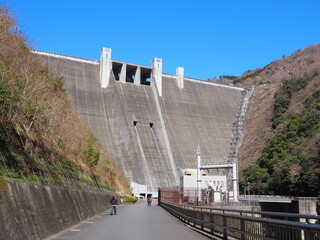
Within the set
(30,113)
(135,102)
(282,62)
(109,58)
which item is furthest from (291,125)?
(282,62)

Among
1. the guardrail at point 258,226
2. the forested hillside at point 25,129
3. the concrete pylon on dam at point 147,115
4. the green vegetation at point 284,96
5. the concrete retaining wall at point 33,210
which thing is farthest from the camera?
the green vegetation at point 284,96

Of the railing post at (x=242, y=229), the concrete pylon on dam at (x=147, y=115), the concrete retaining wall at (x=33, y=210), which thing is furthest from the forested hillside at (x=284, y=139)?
the concrete retaining wall at (x=33, y=210)

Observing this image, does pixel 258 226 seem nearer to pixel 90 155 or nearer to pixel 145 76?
pixel 90 155

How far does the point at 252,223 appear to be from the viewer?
→ 360 inches

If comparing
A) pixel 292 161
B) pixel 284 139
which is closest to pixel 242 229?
pixel 292 161

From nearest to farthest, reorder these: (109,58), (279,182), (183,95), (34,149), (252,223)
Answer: (252,223) → (34,149) → (279,182) → (109,58) → (183,95)

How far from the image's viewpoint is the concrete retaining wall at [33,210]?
792cm

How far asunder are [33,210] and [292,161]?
52727mm

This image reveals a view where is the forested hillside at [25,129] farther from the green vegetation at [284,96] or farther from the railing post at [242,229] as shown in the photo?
the green vegetation at [284,96]

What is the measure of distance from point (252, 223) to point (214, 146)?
61479 millimetres

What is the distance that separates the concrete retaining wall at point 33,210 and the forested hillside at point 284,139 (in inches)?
1629

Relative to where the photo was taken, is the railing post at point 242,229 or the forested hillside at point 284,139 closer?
the railing post at point 242,229

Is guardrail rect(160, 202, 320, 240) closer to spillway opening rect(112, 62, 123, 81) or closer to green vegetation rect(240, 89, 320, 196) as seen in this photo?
green vegetation rect(240, 89, 320, 196)

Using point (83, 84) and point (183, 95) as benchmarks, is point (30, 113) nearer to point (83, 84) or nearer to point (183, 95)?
point (83, 84)
